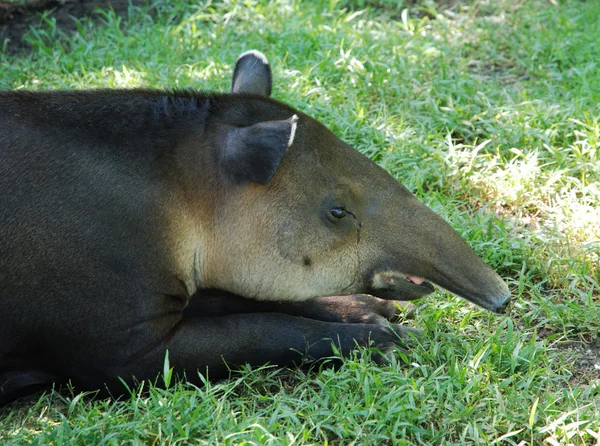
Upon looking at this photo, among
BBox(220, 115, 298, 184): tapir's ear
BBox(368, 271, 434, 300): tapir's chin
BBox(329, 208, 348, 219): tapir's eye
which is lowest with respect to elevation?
BBox(368, 271, 434, 300): tapir's chin

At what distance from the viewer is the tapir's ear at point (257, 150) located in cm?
455

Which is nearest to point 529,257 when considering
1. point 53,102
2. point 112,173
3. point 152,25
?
point 112,173

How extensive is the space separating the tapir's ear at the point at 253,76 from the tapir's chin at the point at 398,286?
1.46 m

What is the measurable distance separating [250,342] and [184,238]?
687 mm

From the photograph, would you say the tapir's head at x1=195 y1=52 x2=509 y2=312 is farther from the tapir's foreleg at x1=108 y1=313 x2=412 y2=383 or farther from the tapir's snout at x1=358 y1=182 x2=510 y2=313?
the tapir's foreleg at x1=108 y1=313 x2=412 y2=383

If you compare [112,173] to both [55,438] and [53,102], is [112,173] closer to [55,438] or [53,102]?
[53,102]

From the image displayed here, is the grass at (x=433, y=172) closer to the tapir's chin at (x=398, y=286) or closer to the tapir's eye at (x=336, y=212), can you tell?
the tapir's chin at (x=398, y=286)

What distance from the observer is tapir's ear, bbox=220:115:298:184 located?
4555 millimetres

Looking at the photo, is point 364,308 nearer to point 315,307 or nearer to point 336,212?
point 315,307

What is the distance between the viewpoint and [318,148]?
4945 millimetres

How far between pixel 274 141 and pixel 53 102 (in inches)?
51.7

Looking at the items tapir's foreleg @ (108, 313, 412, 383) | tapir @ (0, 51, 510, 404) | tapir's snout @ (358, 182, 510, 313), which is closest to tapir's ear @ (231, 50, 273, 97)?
tapir @ (0, 51, 510, 404)

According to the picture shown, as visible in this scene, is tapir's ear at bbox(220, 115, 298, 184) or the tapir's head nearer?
tapir's ear at bbox(220, 115, 298, 184)

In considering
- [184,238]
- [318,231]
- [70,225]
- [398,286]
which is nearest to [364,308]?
[398,286]
